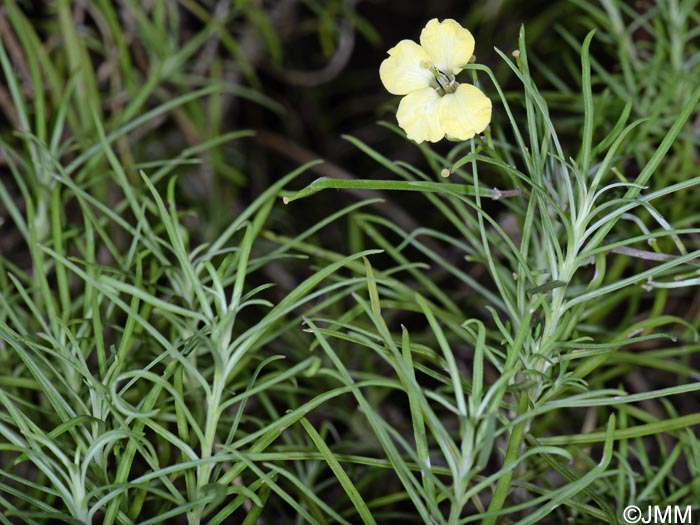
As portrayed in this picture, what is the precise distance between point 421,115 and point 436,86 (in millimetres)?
27

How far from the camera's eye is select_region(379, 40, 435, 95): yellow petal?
1.39 feet

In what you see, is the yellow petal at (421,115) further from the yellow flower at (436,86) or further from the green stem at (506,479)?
the green stem at (506,479)

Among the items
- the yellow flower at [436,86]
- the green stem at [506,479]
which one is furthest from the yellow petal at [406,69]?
the green stem at [506,479]

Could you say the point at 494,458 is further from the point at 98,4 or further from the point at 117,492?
the point at 98,4

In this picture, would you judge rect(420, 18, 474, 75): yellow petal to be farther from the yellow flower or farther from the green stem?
Answer: the green stem

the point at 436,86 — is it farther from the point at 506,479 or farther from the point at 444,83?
the point at 506,479

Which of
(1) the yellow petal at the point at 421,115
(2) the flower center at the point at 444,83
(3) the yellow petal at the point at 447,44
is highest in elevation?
(3) the yellow petal at the point at 447,44

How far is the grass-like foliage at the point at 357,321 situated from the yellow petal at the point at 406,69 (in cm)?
6

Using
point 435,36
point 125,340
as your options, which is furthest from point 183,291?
point 435,36

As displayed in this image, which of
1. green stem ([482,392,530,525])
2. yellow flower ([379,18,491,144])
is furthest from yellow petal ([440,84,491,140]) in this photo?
green stem ([482,392,530,525])

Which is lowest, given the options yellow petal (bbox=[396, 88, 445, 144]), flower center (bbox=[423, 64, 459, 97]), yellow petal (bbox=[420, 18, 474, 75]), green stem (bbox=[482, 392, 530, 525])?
green stem (bbox=[482, 392, 530, 525])

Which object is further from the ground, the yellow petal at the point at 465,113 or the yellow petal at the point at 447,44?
the yellow petal at the point at 447,44

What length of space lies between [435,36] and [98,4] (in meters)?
0.59

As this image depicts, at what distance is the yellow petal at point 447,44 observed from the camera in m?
0.41
